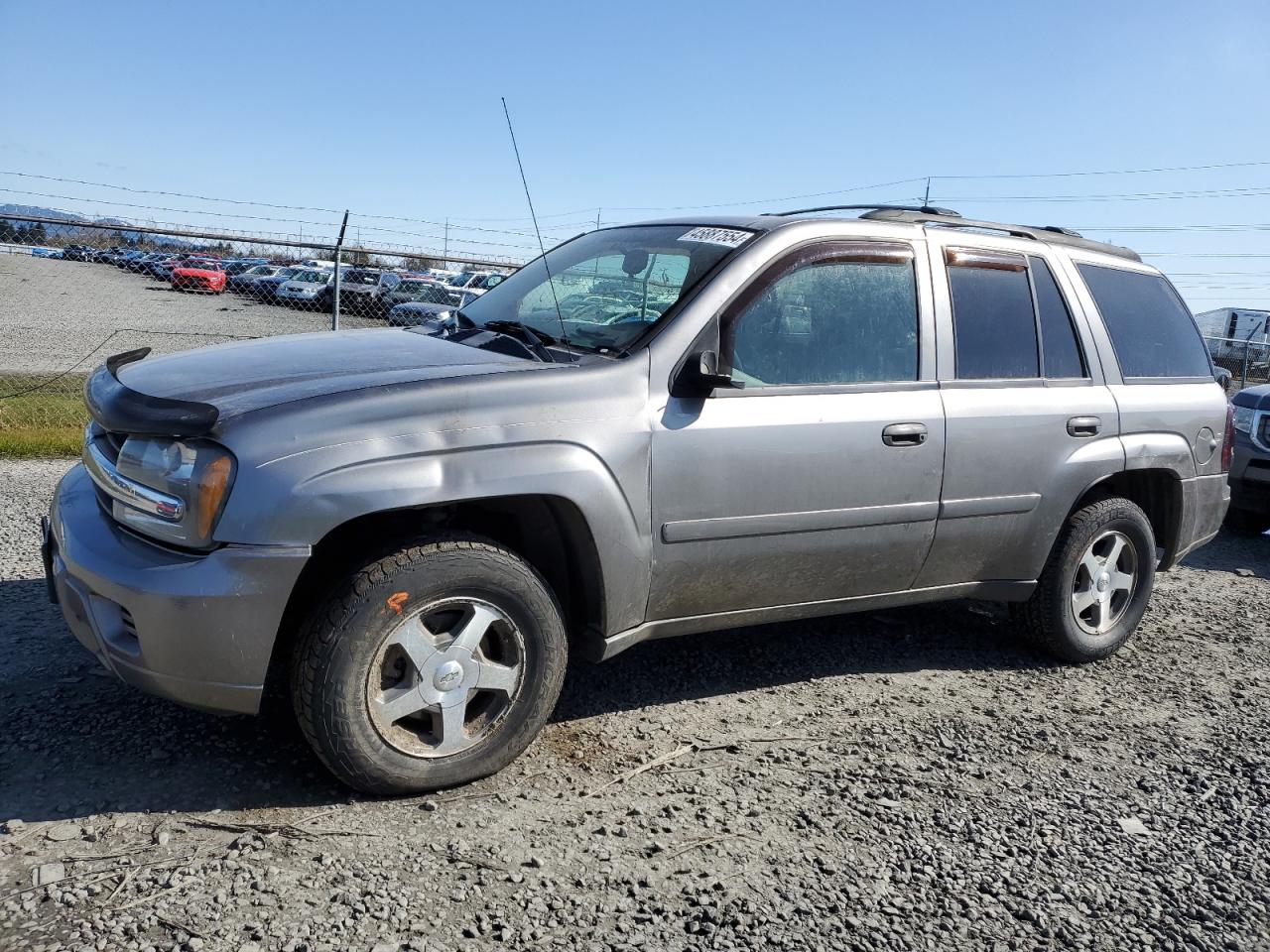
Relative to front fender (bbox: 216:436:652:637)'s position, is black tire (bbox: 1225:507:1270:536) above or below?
below

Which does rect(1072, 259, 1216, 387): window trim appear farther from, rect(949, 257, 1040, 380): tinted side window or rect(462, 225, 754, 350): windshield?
rect(462, 225, 754, 350): windshield

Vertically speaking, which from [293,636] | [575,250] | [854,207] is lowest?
[293,636]

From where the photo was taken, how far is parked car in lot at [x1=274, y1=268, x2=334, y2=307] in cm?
1689

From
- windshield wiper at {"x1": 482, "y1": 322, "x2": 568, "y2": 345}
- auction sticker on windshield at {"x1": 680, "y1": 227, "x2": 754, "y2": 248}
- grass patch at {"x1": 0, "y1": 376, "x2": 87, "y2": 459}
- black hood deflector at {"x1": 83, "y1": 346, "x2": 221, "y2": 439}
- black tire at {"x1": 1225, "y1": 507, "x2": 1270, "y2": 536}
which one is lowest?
grass patch at {"x1": 0, "y1": 376, "x2": 87, "y2": 459}

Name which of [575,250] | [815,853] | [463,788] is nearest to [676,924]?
[815,853]

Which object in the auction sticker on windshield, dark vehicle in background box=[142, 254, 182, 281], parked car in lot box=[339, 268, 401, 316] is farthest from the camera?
Answer: parked car in lot box=[339, 268, 401, 316]

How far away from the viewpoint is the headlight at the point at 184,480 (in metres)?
2.88

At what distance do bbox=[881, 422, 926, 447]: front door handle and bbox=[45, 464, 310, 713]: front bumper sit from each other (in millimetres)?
2144

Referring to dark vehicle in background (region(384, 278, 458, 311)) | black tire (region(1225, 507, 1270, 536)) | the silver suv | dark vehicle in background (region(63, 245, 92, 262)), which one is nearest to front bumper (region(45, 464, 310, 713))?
the silver suv

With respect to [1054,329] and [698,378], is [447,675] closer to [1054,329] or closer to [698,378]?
[698,378]

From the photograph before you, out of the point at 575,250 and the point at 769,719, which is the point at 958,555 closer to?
the point at 769,719

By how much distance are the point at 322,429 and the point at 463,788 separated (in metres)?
1.22

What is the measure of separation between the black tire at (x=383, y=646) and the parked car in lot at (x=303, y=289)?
14427mm

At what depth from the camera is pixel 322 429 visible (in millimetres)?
2969
